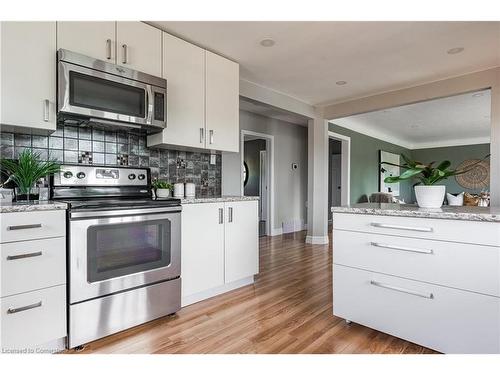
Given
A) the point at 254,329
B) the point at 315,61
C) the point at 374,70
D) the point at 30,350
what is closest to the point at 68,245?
the point at 30,350

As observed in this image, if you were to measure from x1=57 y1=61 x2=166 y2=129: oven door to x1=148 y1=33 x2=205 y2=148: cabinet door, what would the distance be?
0.49 ft

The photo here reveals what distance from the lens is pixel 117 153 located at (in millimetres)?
2406

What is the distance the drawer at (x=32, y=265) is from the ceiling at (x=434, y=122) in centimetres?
522

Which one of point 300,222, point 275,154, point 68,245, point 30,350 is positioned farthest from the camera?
point 300,222

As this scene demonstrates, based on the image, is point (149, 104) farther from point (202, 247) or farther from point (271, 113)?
point (271, 113)

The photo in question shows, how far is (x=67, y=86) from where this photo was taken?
1.84 m

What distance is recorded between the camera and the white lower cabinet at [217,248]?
90.2 inches

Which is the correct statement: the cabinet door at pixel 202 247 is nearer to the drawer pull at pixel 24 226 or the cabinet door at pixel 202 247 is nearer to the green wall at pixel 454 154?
the drawer pull at pixel 24 226

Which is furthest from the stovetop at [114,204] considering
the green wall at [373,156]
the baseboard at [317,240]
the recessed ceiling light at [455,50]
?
the green wall at [373,156]

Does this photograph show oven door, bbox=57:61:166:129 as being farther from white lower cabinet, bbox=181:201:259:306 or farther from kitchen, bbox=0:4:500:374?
white lower cabinet, bbox=181:201:259:306

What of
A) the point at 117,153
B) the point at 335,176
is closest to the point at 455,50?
the point at 117,153

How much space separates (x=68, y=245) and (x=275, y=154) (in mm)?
4446

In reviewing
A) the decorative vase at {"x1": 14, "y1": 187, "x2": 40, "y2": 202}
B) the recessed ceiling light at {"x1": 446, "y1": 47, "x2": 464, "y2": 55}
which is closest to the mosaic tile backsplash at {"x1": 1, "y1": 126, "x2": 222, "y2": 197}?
the decorative vase at {"x1": 14, "y1": 187, "x2": 40, "y2": 202}
